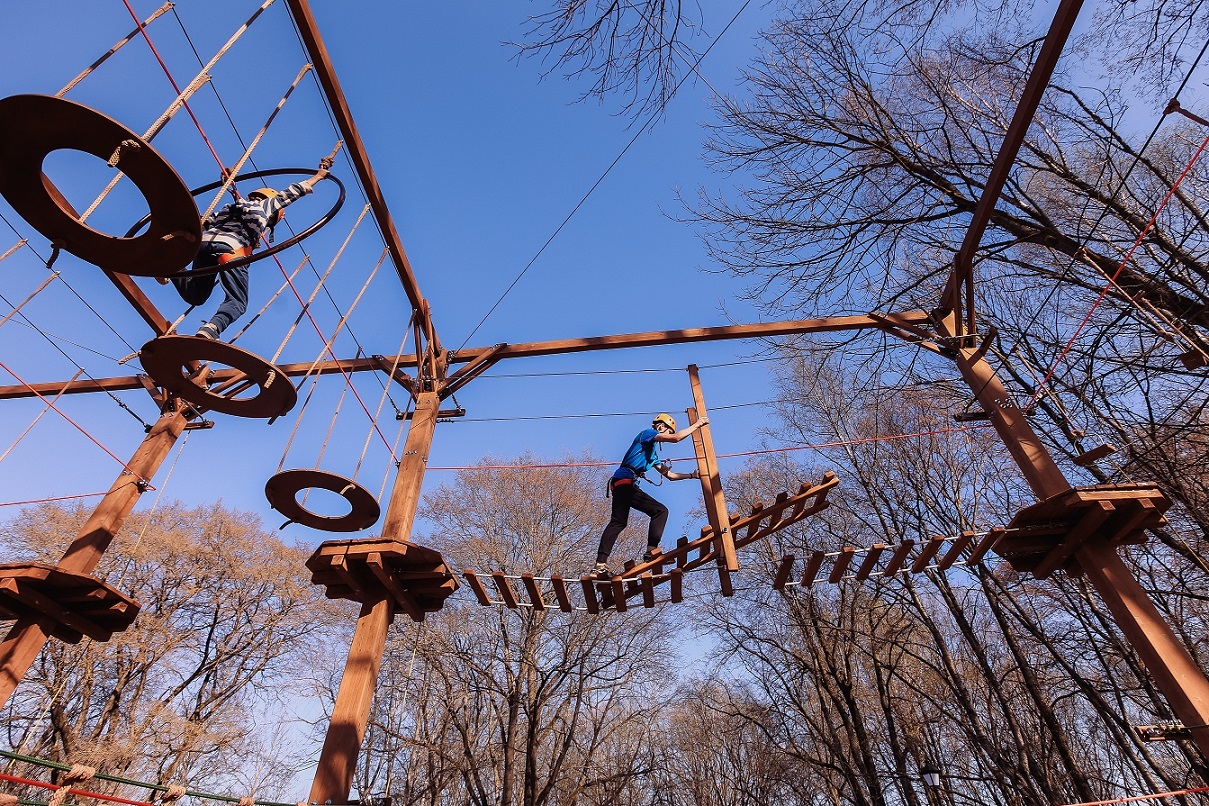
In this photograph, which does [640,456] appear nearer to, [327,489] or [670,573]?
[670,573]

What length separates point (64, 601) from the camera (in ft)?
17.7

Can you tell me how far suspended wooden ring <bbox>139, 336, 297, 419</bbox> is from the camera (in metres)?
3.88

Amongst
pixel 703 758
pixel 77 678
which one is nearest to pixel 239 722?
pixel 77 678

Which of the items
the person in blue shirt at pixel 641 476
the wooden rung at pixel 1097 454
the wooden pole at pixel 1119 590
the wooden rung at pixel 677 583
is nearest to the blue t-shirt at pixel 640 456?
the person in blue shirt at pixel 641 476

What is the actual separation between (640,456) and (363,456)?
98.1 inches

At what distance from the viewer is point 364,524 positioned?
5.04 metres

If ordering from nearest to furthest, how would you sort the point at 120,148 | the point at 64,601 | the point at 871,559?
1. the point at 120,148
2. the point at 871,559
3. the point at 64,601

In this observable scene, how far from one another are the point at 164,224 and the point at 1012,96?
825 cm

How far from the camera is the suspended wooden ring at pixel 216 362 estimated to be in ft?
12.7

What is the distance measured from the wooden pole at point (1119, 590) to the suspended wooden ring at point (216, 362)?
542 centimetres

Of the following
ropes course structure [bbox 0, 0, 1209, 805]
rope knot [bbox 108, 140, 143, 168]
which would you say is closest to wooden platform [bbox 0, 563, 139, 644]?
ropes course structure [bbox 0, 0, 1209, 805]

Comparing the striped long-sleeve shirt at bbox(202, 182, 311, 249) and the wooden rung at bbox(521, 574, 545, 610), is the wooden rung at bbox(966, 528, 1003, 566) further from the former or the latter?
the striped long-sleeve shirt at bbox(202, 182, 311, 249)

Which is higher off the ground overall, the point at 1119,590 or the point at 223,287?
the point at 223,287

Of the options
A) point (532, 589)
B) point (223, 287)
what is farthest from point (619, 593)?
point (223, 287)
